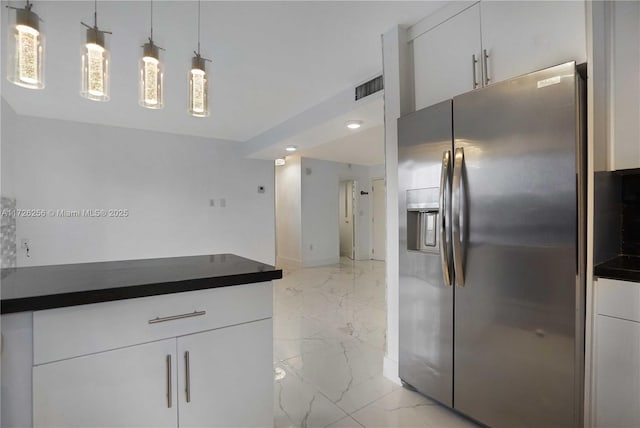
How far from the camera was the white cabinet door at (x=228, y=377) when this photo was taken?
1.20 meters

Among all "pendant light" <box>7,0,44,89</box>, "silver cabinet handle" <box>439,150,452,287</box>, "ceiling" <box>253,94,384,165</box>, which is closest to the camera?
"pendant light" <box>7,0,44,89</box>

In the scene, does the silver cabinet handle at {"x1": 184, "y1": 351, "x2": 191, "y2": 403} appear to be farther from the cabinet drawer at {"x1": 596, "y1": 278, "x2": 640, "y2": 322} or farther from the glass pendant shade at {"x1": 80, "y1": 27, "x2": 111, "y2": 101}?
the cabinet drawer at {"x1": 596, "y1": 278, "x2": 640, "y2": 322}

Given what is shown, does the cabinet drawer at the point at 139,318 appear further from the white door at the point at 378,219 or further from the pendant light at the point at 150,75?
the white door at the point at 378,219

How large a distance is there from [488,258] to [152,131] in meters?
4.92

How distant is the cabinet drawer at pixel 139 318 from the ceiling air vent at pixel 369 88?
208 cm

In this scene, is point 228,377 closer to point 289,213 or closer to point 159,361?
point 159,361

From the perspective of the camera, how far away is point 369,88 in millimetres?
2766

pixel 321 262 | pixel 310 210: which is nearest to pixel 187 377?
pixel 310 210

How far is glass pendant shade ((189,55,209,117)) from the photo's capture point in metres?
1.47

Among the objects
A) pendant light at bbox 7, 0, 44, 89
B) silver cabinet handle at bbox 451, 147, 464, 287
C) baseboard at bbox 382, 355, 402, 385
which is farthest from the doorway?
pendant light at bbox 7, 0, 44, 89

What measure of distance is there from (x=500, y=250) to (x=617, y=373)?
1.96 ft

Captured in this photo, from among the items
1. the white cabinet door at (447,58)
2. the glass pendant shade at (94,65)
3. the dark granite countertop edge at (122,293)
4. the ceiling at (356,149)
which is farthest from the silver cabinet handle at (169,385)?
the ceiling at (356,149)

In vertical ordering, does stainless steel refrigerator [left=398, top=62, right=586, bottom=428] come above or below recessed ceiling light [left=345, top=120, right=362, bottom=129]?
below

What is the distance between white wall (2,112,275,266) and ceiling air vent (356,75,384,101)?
10.3ft
